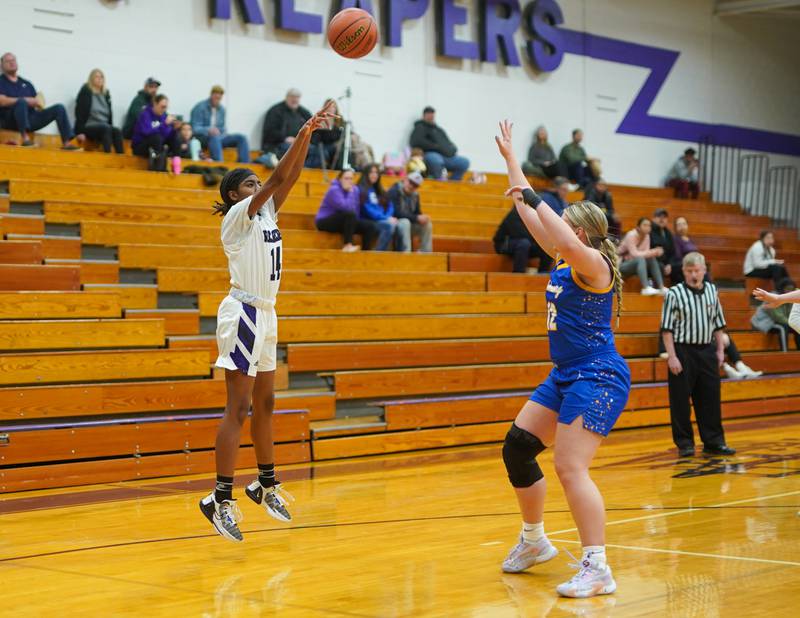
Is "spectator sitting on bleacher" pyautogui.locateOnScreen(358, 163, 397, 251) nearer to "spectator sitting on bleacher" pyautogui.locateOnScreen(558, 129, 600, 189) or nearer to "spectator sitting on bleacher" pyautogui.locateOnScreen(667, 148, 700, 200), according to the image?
"spectator sitting on bleacher" pyautogui.locateOnScreen(558, 129, 600, 189)

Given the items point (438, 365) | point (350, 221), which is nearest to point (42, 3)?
point (350, 221)

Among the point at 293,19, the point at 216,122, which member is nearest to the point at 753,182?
the point at 293,19

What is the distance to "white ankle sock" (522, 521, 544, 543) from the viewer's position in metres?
4.66

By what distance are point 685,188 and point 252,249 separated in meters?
14.6

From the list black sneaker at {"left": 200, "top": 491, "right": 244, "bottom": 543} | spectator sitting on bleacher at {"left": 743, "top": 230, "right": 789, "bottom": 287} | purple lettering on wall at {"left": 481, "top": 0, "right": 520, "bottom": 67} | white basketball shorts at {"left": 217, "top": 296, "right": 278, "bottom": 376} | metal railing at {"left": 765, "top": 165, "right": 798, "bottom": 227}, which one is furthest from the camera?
metal railing at {"left": 765, "top": 165, "right": 798, "bottom": 227}

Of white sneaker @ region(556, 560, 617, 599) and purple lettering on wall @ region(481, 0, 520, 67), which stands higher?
purple lettering on wall @ region(481, 0, 520, 67)

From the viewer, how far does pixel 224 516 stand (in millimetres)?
5281

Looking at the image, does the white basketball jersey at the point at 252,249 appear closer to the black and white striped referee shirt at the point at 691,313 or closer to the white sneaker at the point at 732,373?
the black and white striped referee shirt at the point at 691,313

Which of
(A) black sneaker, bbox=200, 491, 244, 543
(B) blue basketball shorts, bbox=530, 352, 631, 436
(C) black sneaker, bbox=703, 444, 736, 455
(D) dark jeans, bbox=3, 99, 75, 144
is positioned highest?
(D) dark jeans, bbox=3, 99, 75, 144

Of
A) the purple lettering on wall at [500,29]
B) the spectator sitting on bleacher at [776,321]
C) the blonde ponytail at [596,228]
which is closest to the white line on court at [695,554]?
the blonde ponytail at [596,228]

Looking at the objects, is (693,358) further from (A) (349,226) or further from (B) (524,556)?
(B) (524,556)

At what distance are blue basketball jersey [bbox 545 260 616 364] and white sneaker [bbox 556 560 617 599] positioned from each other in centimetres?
81

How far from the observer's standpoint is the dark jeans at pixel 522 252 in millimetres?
12781

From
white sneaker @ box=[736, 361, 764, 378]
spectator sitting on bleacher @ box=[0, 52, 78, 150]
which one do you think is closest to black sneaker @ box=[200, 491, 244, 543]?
spectator sitting on bleacher @ box=[0, 52, 78, 150]
